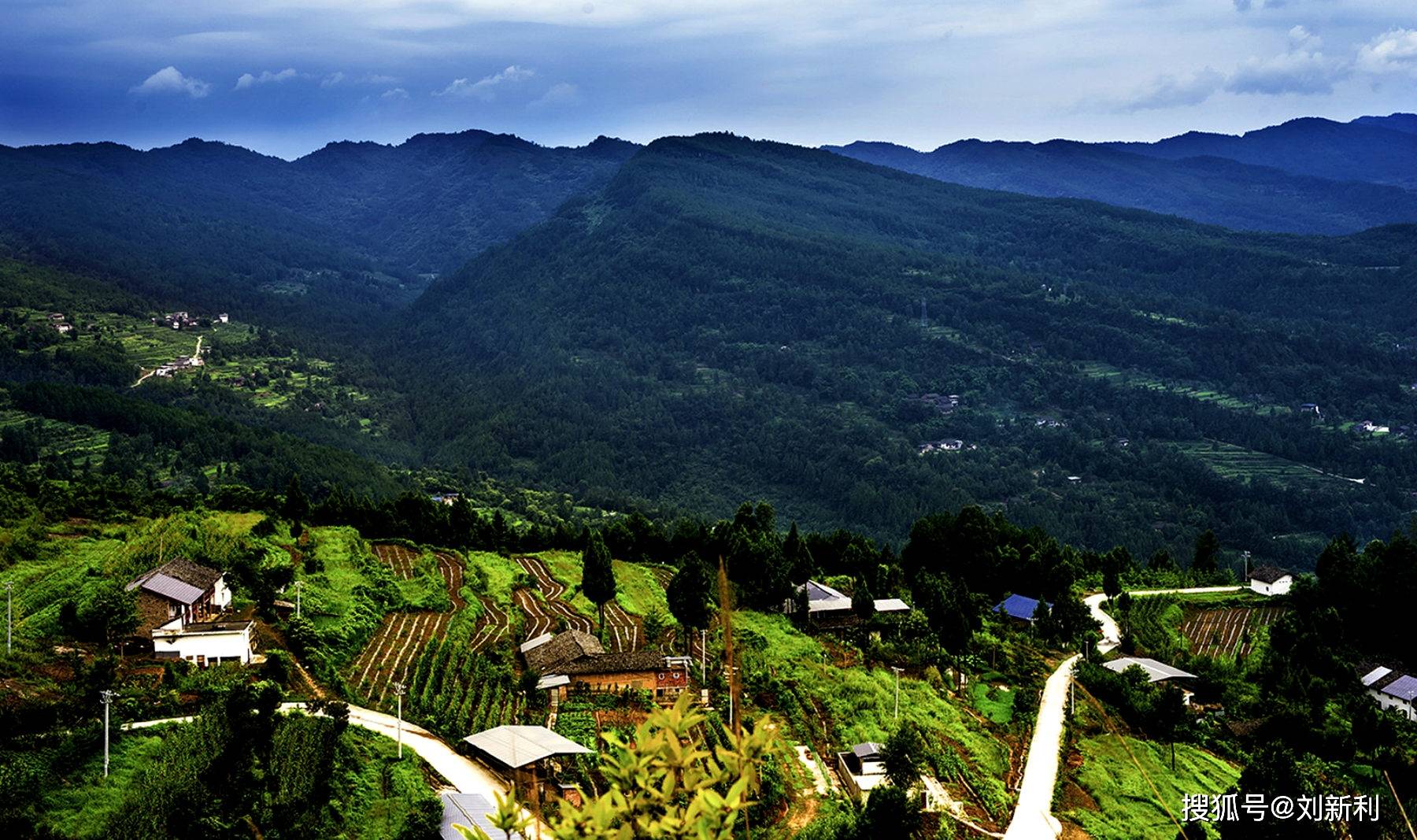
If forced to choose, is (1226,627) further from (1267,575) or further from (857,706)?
(857,706)

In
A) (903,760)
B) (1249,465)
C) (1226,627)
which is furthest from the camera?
(1249,465)

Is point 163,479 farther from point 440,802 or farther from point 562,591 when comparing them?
point 440,802

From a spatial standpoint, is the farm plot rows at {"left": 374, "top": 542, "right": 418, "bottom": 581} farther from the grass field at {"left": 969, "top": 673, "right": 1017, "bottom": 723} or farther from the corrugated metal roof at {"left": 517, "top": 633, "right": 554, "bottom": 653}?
the grass field at {"left": 969, "top": 673, "right": 1017, "bottom": 723}

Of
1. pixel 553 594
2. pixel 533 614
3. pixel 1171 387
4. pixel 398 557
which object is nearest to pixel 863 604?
pixel 533 614

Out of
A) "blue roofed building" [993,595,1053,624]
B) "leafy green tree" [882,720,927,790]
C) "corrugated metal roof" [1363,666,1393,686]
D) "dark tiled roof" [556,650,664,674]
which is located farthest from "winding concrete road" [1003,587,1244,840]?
"dark tiled roof" [556,650,664,674]

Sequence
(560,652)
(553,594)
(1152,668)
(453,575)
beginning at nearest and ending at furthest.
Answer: (560,652) < (1152,668) < (553,594) < (453,575)

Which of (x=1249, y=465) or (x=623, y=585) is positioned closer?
(x=623, y=585)

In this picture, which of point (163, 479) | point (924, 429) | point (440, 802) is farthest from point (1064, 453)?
point (440, 802)

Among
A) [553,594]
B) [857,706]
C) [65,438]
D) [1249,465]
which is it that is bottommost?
[1249,465]
